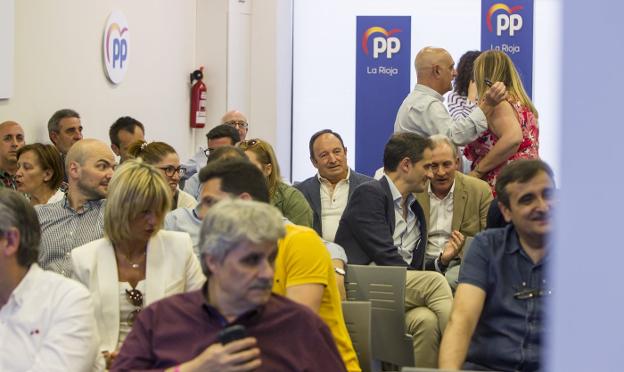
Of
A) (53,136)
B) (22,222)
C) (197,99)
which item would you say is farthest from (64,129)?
(22,222)

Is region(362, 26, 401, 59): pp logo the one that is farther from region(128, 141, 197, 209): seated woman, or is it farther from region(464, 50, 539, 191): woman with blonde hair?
region(128, 141, 197, 209): seated woman

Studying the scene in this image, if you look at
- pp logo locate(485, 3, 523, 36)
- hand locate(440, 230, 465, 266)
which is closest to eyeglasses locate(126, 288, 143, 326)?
hand locate(440, 230, 465, 266)

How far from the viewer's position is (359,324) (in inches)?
146

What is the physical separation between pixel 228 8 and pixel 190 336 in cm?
768

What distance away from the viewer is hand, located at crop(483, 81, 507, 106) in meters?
6.04

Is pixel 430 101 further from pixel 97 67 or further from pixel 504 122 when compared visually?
pixel 97 67

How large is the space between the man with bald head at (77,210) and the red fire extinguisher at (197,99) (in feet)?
17.0

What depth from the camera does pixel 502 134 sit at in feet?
20.5

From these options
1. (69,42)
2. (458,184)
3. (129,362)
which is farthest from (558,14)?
(69,42)

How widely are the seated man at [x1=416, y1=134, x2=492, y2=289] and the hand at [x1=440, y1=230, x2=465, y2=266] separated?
5.0 inches

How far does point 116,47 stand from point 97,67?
429mm

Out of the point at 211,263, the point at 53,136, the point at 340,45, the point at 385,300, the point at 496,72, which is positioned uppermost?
the point at 340,45

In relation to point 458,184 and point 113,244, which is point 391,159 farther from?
point 113,244

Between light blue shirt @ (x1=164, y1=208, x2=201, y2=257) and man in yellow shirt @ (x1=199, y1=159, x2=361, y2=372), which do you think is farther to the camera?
light blue shirt @ (x1=164, y1=208, x2=201, y2=257)
